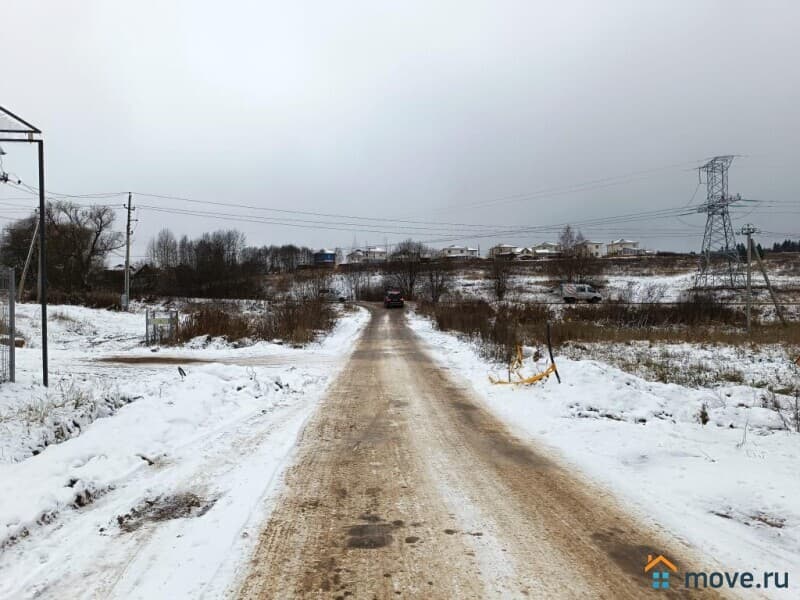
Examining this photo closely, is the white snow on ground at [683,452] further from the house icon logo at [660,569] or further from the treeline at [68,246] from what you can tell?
the treeline at [68,246]

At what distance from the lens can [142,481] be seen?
4.98 metres

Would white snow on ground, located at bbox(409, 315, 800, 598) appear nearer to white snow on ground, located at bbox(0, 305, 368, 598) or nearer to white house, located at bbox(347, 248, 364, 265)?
white snow on ground, located at bbox(0, 305, 368, 598)

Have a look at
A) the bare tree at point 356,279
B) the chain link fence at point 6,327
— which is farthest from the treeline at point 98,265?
the chain link fence at point 6,327

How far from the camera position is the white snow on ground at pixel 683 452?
3.76 metres

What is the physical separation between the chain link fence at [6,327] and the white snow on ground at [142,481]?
366mm

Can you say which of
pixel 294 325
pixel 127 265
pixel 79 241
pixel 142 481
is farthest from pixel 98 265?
pixel 142 481

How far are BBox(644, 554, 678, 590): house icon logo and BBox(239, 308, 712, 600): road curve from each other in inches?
2.2

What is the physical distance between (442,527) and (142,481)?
321 centimetres

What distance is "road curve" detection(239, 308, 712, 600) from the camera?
305cm

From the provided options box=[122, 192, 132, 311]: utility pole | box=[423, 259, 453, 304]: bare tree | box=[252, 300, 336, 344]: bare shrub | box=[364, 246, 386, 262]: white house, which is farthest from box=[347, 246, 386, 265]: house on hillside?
box=[252, 300, 336, 344]: bare shrub

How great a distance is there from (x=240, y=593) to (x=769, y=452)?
5.78m

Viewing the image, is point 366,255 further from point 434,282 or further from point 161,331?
point 161,331

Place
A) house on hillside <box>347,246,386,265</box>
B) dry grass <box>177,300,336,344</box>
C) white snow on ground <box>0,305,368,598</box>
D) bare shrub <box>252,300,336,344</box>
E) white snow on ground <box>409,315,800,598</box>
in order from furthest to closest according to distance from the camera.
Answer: house on hillside <box>347,246,386,265</box> → bare shrub <box>252,300,336,344</box> → dry grass <box>177,300,336,344</box> → white snow on ground <box>409,315,800,598</box> → white snow on ground <box>0,305,368,598</box>

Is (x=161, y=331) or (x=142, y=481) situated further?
(x=161, y=331)
